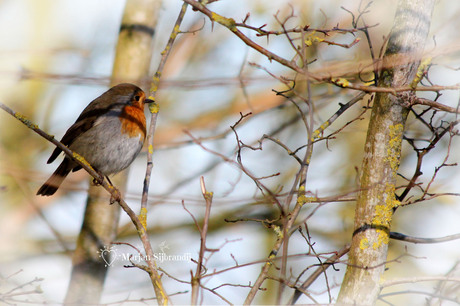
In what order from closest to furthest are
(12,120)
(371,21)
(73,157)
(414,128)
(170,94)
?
(73,157) → (371,21) → (414,128) → (12,120) → (170,94)

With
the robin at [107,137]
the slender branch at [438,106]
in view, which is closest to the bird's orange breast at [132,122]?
the robin at [107,137]

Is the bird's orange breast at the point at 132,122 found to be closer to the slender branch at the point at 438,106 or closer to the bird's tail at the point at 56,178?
the bird's tail at the point at 56,178

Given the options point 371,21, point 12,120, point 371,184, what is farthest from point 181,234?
point 371,184

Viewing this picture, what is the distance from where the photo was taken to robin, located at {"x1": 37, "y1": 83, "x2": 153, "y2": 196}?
392 cm

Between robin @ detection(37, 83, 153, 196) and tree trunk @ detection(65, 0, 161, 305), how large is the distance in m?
0.42

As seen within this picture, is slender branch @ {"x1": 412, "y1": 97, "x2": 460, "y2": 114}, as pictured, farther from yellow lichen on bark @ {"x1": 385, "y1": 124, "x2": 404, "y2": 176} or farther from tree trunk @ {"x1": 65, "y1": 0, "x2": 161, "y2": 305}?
tree trunk @ {"x1": 65, "y1": 0, "x2": 161, "y2": 305}

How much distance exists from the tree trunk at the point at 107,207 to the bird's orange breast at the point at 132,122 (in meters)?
0.48

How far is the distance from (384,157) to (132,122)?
2169mm

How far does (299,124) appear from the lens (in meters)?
6.55

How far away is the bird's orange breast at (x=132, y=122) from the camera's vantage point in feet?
13.0

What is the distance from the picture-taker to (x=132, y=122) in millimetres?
4012

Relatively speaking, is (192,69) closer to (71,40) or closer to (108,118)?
(71,40)

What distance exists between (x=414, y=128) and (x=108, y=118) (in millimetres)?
3590

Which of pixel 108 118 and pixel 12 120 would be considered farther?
pixel 12 120
